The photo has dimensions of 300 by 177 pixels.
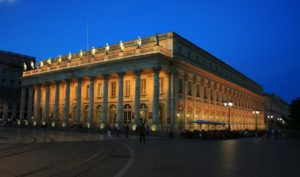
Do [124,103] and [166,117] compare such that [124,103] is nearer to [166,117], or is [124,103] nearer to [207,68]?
[166,117]

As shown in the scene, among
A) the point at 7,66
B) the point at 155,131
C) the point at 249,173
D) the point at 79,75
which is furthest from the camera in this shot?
the point at 7,66

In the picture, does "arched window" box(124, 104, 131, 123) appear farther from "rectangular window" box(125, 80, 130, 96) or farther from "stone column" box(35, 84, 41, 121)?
"stone column" box(35, 84, 41, 121)

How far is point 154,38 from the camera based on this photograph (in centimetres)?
5316

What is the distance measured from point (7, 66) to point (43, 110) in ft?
102

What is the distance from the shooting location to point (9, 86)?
314 feet

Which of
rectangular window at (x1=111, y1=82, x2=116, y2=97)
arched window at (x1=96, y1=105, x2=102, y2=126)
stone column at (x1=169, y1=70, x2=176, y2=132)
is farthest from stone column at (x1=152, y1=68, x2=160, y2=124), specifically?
arched window at (x1=96, y1=105, x2=102, y2=126)

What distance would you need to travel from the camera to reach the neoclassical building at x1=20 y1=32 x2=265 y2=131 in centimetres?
5038

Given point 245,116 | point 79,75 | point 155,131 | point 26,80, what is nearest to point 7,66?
point 26,80

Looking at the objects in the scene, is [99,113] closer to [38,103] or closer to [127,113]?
[127,113]

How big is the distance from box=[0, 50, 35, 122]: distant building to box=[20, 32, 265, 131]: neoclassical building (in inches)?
840

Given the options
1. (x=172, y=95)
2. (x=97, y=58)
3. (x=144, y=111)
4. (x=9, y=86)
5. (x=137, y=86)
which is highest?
(x=97, y=58)

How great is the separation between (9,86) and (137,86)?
204 feet

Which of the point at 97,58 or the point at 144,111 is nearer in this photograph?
the point at 144,111

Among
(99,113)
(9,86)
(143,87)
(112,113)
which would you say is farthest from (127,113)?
(9,86)
